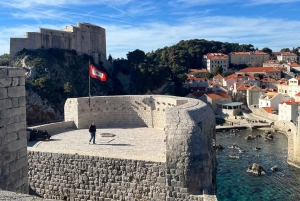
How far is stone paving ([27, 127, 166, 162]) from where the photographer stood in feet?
32.1

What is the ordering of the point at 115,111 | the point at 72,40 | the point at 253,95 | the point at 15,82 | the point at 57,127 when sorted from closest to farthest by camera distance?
1. the point at 15,82
2. the point at 57,127
3. the point at 115,111
4. the point at 72,40
5. the point at 253,95

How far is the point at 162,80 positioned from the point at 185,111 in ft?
141

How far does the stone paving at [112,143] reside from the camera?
32.1ft

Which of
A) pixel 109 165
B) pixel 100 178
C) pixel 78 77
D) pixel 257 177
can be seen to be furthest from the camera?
pixel 78 77

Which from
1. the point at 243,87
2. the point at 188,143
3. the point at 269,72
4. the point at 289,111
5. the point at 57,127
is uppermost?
the point at 269,72

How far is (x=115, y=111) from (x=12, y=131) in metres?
10.4

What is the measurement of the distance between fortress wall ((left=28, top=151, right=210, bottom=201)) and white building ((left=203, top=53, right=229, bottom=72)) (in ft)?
255

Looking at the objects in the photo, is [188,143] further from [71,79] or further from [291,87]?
[291,87]

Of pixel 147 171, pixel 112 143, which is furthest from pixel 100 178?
pixel 112 143

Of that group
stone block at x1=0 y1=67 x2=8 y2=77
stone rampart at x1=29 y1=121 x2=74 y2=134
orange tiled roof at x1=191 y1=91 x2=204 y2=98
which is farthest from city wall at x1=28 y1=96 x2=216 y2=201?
orange tiled roof at x1=191 y1=91 x2=204 y2=98

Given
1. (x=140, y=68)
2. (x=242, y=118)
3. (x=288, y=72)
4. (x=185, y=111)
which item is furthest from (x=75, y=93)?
(x=288, y=72)

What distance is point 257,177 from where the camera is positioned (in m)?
19.5

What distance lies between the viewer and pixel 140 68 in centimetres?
5291

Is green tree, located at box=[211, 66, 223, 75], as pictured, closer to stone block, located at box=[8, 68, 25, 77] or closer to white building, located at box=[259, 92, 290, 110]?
white building, located at box=[259, 92, 290, 110]
